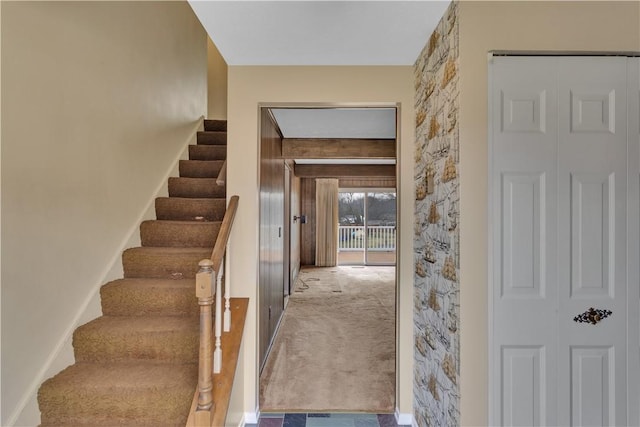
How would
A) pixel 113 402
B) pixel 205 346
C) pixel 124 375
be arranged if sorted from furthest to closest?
pixel 124 375
pixel 113 402
pixel 205 346

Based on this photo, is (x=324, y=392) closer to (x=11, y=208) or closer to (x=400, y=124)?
(x=400, y=124)

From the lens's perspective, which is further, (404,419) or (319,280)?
(319,280)

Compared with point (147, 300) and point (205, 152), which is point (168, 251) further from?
point (205, 152)

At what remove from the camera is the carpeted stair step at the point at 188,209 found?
9.41 feet

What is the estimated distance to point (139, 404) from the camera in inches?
64.5

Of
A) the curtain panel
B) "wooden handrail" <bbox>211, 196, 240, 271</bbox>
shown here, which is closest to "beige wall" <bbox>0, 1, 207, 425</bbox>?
"wooden handrail" <bbox>211, 196, 240, 271</bbox>

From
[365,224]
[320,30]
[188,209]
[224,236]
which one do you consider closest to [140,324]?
[224,236]

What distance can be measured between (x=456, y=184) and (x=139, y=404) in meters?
1.89

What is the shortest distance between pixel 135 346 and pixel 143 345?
5 centimetres

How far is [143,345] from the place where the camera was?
1.88 meters

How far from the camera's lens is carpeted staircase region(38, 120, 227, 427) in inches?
64.4

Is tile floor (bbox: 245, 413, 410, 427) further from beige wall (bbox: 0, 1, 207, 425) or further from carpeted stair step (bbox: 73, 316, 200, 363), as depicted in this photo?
beige wall (bbox: 0, 1, 207, 425)

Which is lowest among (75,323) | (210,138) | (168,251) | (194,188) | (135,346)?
(135,346)

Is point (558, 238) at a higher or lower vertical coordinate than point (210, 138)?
lower
